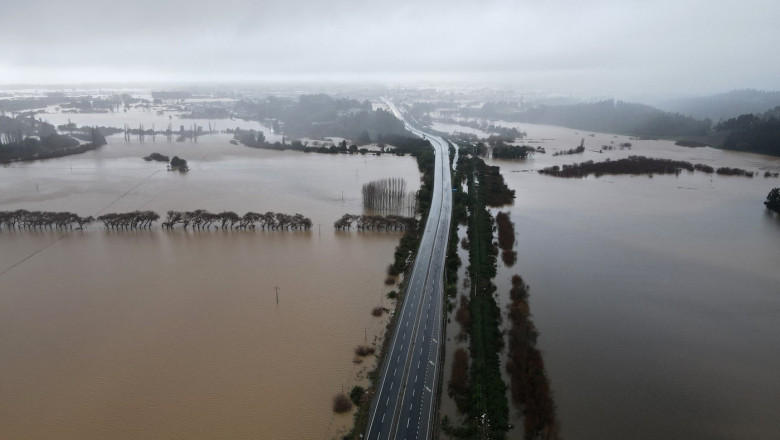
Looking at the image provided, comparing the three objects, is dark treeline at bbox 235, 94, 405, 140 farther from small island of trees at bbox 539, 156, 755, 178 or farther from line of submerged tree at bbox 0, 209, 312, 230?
line of submerged tree at bbox 0, 209, 312, 230

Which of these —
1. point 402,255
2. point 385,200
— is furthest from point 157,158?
point 402,255

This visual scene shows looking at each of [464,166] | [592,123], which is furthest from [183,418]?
[592,123]

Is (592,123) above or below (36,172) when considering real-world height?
above

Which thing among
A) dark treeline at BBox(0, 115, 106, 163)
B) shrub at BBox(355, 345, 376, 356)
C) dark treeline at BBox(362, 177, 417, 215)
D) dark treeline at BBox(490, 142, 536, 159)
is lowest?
shrub at BBox(355, 345, 376, 356)

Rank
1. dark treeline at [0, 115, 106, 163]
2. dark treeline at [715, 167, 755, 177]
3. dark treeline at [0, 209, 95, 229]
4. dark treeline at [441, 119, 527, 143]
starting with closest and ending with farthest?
dark treeline at [0, 209, 95, 229] < dark treeline at [715, 167, 755, 177] < dark treeline at [0, 115, 106, 163] < dark treeline at [441, 119, 527, 143]

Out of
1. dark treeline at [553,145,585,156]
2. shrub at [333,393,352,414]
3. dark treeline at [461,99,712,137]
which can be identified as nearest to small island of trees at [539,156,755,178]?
dark treeline at [553,145,585,156]

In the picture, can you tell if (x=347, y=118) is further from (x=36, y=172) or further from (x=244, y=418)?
(x=244, y=418)

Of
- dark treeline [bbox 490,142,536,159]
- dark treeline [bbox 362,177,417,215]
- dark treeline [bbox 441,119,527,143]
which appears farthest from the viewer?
dark treeline [bbox 441,119,527,143]

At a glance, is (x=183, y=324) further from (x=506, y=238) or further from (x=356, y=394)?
(x=506, y=238)

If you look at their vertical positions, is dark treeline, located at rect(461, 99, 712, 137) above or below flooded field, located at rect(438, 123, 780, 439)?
above
